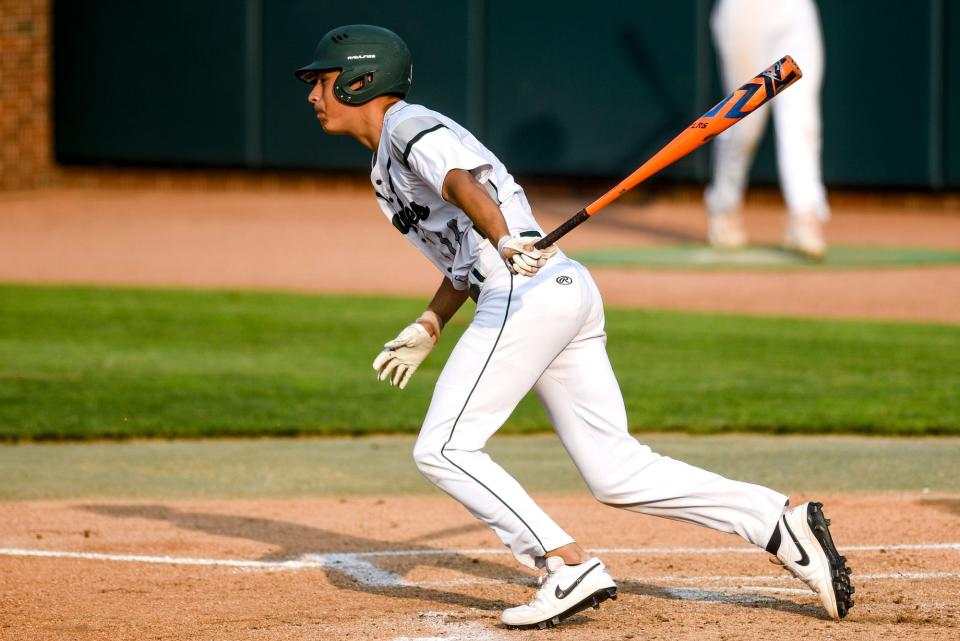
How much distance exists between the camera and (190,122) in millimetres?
20672

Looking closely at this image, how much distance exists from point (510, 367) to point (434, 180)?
60 centimetres

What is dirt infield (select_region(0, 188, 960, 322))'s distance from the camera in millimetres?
13578

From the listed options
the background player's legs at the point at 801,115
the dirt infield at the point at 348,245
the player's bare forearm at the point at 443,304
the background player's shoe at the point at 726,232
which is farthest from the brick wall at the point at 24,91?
the player's bare forearm at the point at 443,304

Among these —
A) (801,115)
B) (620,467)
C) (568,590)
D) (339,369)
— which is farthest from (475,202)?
(801,115)

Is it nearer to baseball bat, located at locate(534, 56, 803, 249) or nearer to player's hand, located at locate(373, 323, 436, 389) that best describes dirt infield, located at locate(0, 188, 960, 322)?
baseball bat, located at locate(534, 56, 803, 249)

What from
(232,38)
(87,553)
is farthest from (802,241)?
(87,553)

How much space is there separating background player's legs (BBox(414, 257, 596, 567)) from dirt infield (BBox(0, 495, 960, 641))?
0.35 m

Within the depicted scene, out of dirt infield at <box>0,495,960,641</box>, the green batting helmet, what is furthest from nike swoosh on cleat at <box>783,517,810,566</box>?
the green batting helmet

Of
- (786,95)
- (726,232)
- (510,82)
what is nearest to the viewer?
(786,95)

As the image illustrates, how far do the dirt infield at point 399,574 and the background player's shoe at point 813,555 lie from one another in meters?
0.11

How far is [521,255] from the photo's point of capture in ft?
14.3

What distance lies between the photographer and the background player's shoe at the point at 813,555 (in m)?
4.67

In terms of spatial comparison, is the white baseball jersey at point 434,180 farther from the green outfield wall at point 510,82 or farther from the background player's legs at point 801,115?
the green outfield wall at point 510,82

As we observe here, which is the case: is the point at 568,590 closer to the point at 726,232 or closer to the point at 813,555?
the point at 813,555
